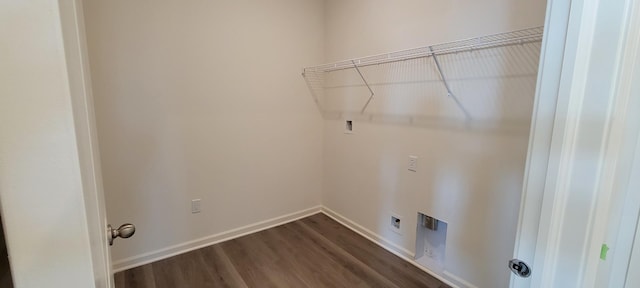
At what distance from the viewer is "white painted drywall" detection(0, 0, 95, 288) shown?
0.31 m

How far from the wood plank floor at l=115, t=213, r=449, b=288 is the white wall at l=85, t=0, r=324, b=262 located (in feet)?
0.73

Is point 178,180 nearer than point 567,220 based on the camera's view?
No

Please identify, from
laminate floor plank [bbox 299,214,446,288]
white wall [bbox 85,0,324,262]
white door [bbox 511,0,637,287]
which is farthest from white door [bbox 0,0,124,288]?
laminate floor plank [bbox 299,214,446,288]

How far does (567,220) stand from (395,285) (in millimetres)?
1583

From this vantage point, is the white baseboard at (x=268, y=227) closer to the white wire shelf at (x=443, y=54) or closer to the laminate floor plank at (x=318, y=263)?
the laminate floor plank at (x=318, y=263)

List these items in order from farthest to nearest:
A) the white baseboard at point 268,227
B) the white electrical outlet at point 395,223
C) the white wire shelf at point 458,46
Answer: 1. the white electrical outlet at point 395,223
2. the white baseboard at point 268,227
3. the white wire shelf at point 458,46

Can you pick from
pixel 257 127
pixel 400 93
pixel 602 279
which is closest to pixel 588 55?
pixel 602 279

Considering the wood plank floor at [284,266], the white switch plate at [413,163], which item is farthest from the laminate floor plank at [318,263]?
the white switch plate at [413,163]

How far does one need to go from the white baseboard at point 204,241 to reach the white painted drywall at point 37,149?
2.24 m

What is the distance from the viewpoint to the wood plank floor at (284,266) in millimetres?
2012

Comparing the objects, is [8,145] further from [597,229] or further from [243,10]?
[243,10]

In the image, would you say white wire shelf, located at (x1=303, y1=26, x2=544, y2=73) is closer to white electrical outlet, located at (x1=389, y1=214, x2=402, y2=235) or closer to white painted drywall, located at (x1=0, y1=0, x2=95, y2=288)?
white electrical outlet, located at (x1=389, y1=214, x2=402, y2=235)

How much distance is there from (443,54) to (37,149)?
80.9 inches

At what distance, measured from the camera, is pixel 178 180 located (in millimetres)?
2293
